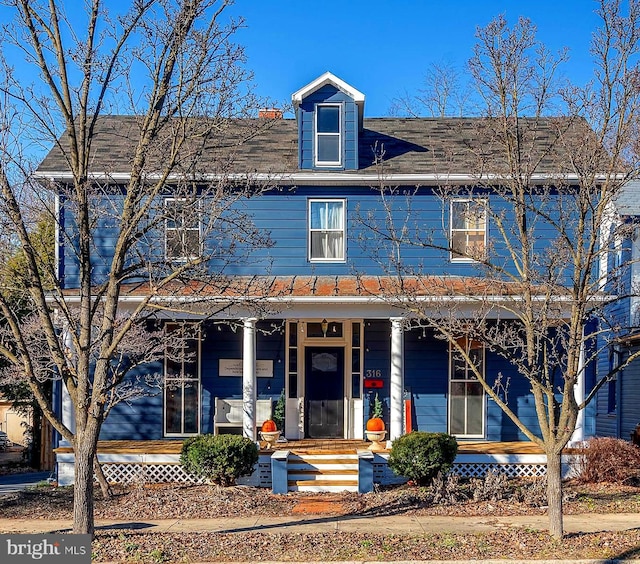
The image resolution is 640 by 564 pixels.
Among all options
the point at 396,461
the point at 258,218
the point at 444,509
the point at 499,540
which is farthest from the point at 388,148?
the point at 499,540

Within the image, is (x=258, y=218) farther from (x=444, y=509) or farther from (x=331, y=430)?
(x=444, y=509)

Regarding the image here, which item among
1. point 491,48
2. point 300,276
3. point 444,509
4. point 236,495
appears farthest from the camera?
point 300,276

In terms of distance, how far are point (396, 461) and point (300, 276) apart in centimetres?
475

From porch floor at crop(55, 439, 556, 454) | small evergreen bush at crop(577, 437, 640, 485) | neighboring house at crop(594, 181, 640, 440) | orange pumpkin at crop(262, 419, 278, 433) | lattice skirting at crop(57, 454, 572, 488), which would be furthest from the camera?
neighboring house at crop(594, 181, 640, 440)

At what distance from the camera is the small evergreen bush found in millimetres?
13891

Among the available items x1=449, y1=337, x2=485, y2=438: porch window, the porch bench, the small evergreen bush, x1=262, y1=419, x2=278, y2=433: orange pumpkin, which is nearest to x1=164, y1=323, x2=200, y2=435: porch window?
the porch bench

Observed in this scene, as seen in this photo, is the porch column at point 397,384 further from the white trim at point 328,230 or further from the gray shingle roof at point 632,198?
→ the gray shingle roof at point 632,198

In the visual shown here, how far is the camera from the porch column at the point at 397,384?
14.6m

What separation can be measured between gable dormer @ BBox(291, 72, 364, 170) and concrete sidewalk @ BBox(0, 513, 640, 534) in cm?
790

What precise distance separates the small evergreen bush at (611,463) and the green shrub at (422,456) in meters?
2.66

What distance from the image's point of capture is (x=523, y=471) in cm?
1477

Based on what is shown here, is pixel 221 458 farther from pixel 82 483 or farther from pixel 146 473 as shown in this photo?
pixel 82 483

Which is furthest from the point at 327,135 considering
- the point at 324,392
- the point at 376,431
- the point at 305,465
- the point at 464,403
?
the point at 305,465

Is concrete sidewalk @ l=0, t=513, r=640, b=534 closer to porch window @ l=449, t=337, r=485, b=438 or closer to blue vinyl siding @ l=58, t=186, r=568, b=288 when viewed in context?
porch window @ l=449, t=337, r=485, b=438
